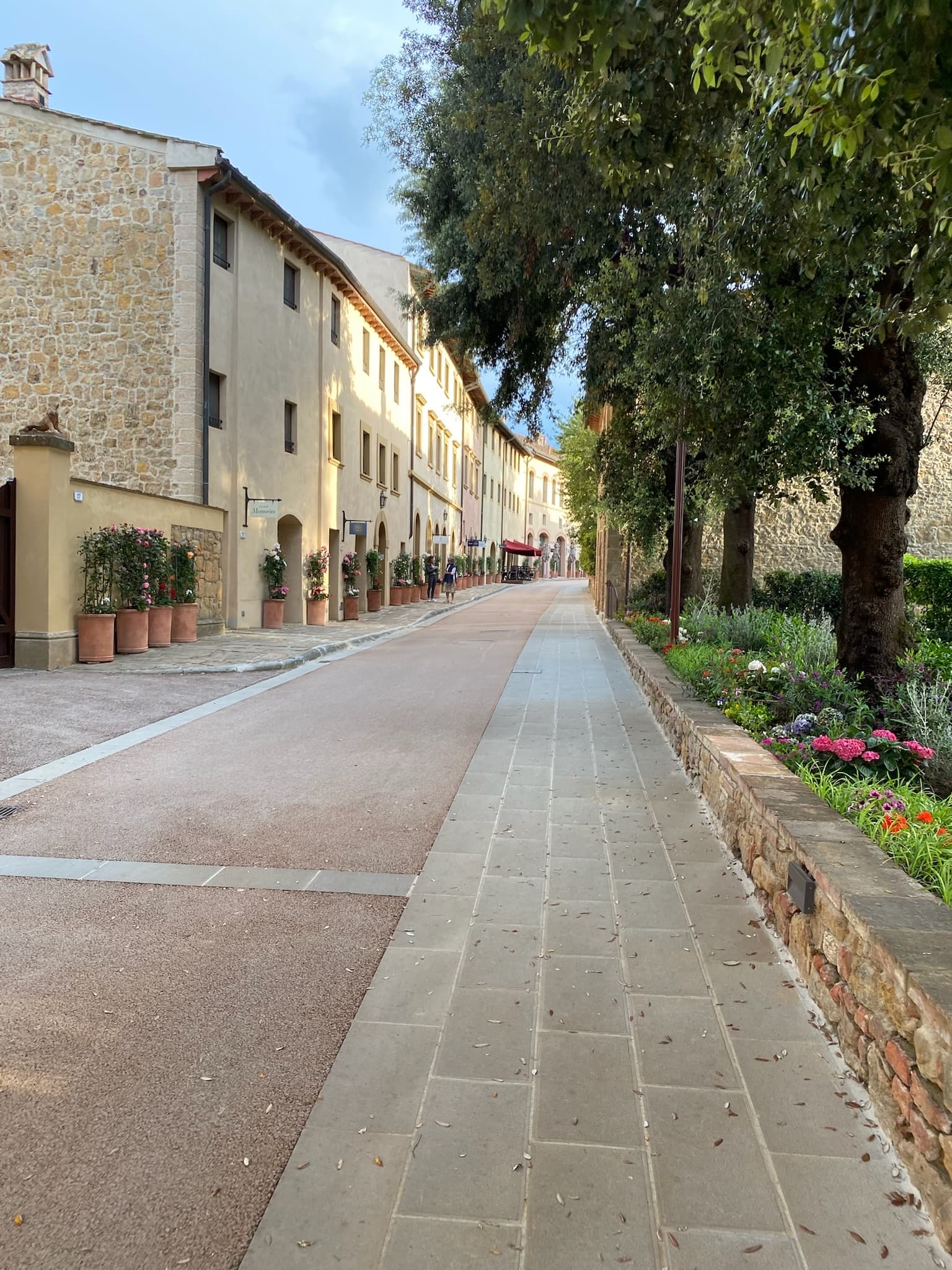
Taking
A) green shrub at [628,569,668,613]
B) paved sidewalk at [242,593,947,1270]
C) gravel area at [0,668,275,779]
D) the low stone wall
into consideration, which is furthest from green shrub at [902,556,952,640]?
paved sidewalk at [242,593,947,1270]

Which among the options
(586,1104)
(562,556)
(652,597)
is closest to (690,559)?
(652,597)

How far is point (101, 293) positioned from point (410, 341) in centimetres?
1591

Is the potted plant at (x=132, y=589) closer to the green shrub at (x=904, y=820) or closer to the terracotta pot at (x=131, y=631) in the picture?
the terracotta pot at (x=131, y=631)

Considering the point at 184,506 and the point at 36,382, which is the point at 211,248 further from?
the point at 184,506

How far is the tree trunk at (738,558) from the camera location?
1283 cm

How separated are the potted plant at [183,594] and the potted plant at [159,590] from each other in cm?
35

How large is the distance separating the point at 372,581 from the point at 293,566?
5.76 m

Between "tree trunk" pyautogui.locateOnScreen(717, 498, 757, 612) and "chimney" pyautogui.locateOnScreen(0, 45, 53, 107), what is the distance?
16.1 meters

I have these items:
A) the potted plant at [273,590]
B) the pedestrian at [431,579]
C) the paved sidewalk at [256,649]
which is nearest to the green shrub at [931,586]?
the paved sidewalk at [256,649]

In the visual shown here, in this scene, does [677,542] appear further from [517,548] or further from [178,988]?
[517,548]

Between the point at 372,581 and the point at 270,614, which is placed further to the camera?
the point at 372,581

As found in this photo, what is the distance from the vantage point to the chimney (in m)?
17.5

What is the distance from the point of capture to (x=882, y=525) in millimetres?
7148

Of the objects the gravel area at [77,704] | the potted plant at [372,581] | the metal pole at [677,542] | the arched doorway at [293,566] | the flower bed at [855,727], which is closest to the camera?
the flower bed at [855,727]
